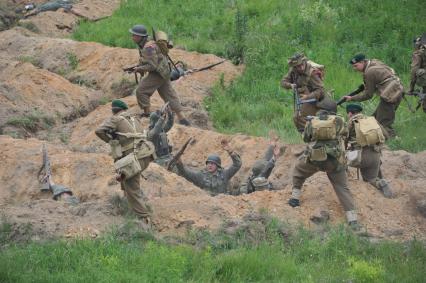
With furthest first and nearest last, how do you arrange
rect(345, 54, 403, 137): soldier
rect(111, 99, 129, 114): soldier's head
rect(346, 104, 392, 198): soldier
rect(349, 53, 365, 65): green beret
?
1. rect(345, 54, 403, 137): soldier
2. rect(349, 53, 365, 65): green beret
3. rect(346, 104, 392, 198): soldier
4. rect(111, 99, 129, 114): soldier's head

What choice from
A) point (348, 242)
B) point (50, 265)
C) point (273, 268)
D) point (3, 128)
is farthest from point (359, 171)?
point (3, 128)

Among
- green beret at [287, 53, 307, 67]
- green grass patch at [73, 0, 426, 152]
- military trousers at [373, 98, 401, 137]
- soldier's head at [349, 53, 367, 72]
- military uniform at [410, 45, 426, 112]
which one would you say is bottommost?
green grass patch at [73, 0, 426, 152]

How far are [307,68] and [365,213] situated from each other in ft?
9.57

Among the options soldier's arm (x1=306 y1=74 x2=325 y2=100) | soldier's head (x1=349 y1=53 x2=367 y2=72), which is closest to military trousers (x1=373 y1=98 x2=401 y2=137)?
soldier's head (x1=349 y1=53 x2=367 y2=72)

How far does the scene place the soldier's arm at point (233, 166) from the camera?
14469 millimetres

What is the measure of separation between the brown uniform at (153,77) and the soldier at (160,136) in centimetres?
70

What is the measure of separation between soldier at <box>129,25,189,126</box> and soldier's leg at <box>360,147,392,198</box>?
4.48 metres

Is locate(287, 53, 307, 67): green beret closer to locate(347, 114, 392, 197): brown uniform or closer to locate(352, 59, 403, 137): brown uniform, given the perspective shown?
locate(352, 59, 403, 137): brown uniform

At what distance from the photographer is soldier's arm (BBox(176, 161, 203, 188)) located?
1473 cm

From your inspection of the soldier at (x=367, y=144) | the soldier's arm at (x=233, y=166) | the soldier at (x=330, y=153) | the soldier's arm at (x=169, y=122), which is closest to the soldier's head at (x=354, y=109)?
the soldier at (x=367, y=144)

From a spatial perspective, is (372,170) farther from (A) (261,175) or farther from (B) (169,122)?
(B) (169,122)

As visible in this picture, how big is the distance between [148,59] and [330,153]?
16.3ft

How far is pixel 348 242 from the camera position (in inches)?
442

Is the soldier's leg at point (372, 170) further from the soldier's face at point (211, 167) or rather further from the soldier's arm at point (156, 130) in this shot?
the soldier's arm at point (156, 130)
